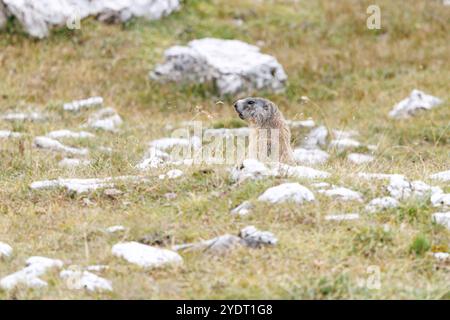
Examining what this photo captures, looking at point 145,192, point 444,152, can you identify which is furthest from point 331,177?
point 444,152

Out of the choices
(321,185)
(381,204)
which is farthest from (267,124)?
(381,204)

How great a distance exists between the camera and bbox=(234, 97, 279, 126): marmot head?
1099 centimetres

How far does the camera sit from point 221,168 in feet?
29.2

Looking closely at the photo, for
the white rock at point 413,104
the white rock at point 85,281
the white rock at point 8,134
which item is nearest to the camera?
the white rock at point 85,281

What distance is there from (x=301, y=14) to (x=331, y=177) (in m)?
13.7

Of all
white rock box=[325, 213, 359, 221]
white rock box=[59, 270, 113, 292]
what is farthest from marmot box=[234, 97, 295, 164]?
white rock box=[59, 270, 113, 292]

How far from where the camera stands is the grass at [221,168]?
665cm

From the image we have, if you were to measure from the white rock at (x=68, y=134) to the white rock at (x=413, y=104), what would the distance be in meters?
6.18

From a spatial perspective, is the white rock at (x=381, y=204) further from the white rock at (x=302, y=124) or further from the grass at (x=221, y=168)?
the white rock at (x=302, y=124)

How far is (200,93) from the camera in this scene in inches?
711

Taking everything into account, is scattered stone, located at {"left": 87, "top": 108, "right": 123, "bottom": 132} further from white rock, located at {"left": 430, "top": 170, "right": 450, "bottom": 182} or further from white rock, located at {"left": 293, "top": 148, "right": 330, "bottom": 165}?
white rock, located at {"left": 430, "top": 170, "right": 450, "bottom": 182}

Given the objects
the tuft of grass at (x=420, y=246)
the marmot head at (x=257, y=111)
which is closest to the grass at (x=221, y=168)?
the tuft of grass at (x=420, y=246)

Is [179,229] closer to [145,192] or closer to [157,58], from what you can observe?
[145,192]

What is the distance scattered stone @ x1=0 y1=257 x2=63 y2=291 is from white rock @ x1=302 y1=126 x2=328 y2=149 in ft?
29.7
